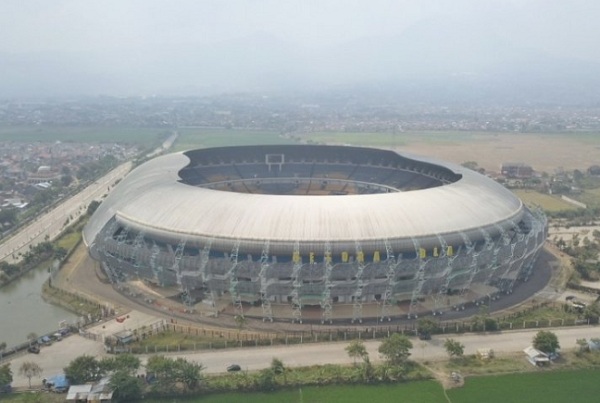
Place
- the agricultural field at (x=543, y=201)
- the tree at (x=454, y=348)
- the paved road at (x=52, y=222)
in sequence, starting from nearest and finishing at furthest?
1. the tree at (x=454, y=348)
2. the paved road at (x=52, y=222)
3. the agricultural field at (x=543, y=201)

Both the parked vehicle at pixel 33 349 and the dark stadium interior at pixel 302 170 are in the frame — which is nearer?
the parked vehicle at pixel 33 349

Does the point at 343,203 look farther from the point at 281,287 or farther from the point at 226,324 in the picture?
the point at 226,324

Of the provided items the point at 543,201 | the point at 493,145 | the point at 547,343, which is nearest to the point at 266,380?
the point at 547,343

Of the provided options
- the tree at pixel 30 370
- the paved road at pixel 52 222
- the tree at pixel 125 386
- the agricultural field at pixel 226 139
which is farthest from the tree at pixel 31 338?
the agricultural field at pixel 226 139

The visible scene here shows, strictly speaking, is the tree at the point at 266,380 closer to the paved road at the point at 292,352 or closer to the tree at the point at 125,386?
the paved road at the point at 292,352

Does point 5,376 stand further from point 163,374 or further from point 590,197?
point 590,197

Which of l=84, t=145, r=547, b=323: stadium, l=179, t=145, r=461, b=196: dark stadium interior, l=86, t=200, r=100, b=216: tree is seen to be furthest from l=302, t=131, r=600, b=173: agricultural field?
l=86, t=200, r=100, b=216: tree
